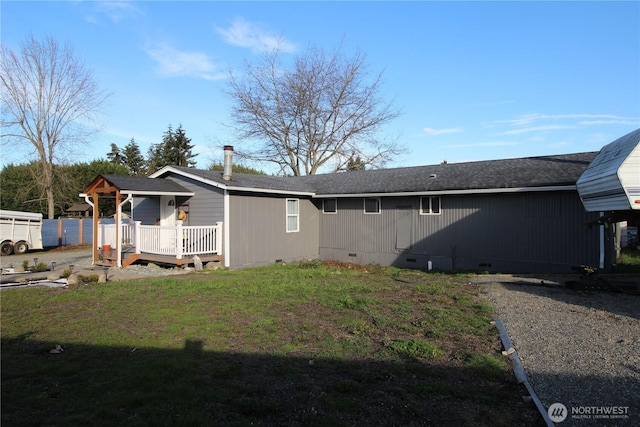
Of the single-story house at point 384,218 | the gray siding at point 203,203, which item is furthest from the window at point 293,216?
the gray siding at point 203,203

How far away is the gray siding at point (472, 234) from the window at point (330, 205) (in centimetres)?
22

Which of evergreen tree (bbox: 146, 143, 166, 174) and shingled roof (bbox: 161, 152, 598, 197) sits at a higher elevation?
evergreen tree (bbox: 146, 143, 166, 174)

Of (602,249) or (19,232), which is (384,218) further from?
(19,232)

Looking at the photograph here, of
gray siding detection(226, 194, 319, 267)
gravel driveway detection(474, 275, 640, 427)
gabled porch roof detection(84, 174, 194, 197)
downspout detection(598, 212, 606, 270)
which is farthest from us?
gray siding detection(226, 194, 319, 267)

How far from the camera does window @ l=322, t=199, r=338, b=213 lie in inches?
671

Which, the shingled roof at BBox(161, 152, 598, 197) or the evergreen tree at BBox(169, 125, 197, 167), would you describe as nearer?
the shingled roof at BBox(161, 152, 598, 197)

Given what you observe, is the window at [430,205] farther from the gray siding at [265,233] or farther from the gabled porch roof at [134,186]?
the gabled porch roof at [134,186]

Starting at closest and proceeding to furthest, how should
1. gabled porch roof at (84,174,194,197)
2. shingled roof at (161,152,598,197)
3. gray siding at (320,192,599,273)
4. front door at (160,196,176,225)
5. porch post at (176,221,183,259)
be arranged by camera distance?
gray siding at (320,192,599,273), shingled roof at (161,152,598,197), porch post at (176,221,183,259), gabled porch roof at (84,174,194,197), front door at (160,196,176,225)

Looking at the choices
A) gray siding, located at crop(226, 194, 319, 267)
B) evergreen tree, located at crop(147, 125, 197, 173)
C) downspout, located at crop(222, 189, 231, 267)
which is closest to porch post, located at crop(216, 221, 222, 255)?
downspout, located at crop(222, 189, 231, 267)

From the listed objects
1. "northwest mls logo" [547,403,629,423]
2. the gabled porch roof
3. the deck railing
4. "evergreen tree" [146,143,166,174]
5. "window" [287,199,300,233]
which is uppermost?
"evergreen tree" [146,143,166,174]

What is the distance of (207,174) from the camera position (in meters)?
14.6

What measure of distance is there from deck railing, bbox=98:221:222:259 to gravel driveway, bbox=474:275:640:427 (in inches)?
343

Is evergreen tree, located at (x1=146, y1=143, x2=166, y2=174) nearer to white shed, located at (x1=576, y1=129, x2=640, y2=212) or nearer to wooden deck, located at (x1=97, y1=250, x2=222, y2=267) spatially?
wooden deck, located at (x1=97, y1=250, x2=222, y2=267)

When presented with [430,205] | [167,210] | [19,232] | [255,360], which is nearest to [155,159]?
[19,232]
